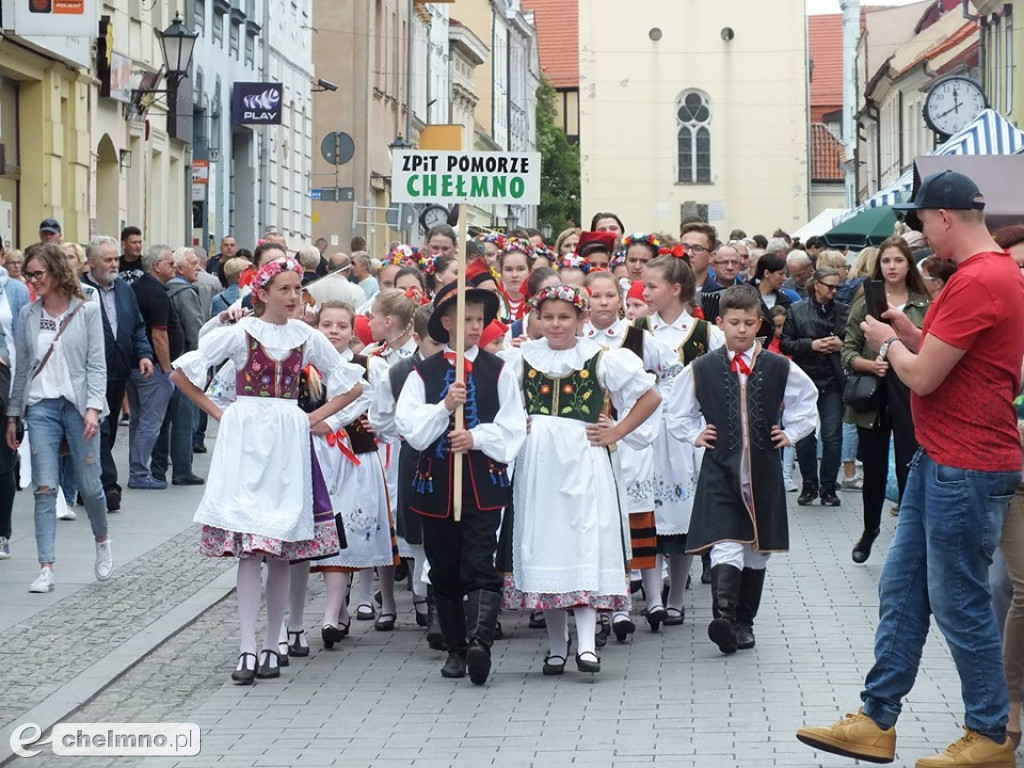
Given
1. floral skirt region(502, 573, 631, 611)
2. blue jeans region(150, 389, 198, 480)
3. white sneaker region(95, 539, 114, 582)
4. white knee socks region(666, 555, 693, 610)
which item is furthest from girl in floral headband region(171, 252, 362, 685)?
blue jeans region(150, 389, 198, 480)

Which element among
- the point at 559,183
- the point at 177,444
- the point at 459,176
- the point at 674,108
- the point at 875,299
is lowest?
the point at 177,444

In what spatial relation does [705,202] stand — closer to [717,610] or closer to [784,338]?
[784,338]

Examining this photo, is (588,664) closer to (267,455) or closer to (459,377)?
(459,377)

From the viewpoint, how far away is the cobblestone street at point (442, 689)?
7.36 m

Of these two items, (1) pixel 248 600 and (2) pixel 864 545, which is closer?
(1) pixel 248 600

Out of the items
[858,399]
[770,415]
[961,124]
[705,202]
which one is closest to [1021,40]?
[961,124]

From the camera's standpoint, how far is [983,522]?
6.71 metres

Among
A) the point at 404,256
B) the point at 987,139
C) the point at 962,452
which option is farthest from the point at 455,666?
the point at 987,139

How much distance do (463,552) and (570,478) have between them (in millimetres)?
609

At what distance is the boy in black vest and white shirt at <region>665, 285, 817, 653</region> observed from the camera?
9.47m

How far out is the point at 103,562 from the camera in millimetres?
11758

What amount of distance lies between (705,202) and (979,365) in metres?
72.9

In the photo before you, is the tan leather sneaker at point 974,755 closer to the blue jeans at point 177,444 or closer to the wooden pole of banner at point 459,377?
the wooden pole of banner at point 459,377

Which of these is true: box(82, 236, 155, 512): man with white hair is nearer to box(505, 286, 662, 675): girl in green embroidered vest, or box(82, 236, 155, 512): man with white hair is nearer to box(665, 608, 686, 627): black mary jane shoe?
box(665, 608, 686, 627): black mary jane shoe
